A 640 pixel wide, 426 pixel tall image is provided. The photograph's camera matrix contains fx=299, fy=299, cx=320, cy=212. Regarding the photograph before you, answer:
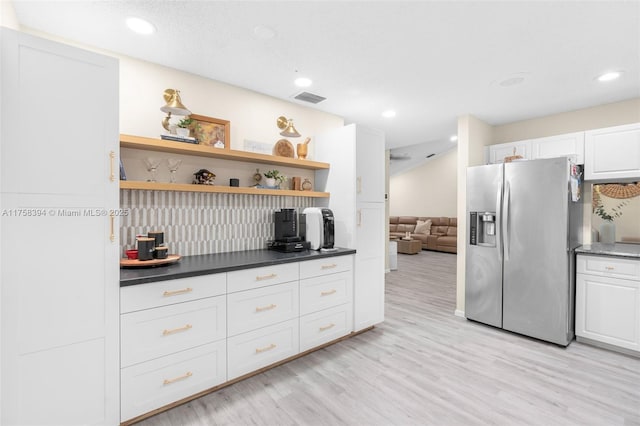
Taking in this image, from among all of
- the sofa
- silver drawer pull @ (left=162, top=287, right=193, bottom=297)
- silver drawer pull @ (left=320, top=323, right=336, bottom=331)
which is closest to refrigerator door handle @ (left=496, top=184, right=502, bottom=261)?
silver drawer pull @ (left=320, top=323, right=336, bottom=331)

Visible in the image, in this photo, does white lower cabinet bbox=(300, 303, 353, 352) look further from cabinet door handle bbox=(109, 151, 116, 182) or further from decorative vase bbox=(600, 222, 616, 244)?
decorative vase bbox=(600, 222, 616, 244)

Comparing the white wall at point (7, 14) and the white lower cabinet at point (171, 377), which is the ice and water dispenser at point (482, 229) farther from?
the white wall at point (7, 14)

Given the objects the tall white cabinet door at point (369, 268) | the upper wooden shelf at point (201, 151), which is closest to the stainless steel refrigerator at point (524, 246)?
the tall white cabinet door at point (369, 268)

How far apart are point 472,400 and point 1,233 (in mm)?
2986

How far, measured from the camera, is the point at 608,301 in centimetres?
289

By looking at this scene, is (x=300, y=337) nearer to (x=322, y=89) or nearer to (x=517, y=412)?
(x=517, y=412)

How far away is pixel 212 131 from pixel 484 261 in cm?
328

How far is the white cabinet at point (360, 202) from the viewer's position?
3.21 meters

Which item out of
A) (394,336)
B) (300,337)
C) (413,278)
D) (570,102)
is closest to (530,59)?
(570,102)

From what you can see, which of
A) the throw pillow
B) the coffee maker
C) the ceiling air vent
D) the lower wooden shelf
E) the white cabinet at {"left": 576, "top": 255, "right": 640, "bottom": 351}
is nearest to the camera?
the lower wooden shelf

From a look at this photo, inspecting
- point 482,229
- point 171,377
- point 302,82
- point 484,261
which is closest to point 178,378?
point 171,377

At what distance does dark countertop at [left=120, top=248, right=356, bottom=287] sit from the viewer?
188 cm

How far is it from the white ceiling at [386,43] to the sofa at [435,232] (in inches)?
247

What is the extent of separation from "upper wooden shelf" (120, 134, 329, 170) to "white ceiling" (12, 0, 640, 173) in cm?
71
